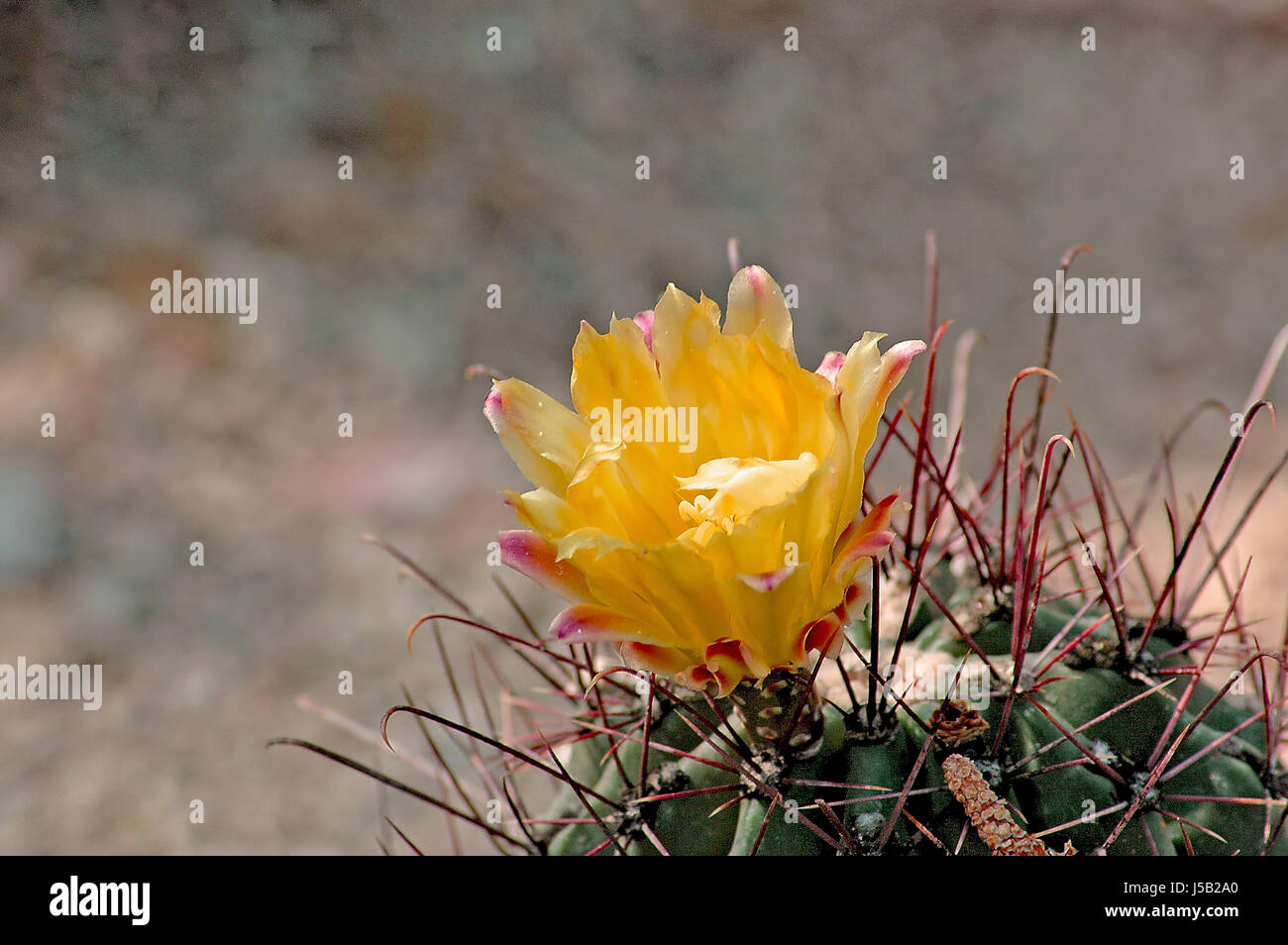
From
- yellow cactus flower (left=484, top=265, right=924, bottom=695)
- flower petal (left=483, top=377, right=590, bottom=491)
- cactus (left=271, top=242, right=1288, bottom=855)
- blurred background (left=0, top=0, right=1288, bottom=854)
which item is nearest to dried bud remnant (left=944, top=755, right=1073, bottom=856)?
cactus (left=271, top=242, right=1288, bottom=855)

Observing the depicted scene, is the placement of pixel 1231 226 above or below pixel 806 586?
above

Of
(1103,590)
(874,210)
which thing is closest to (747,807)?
(1103,590)

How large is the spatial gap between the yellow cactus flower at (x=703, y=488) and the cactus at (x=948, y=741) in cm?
2

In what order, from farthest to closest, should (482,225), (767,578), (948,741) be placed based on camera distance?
(482,225)
(948,741)
(767,578)

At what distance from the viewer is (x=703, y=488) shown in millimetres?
442

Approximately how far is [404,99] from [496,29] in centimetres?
19

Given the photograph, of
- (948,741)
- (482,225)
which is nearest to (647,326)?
(948,741)

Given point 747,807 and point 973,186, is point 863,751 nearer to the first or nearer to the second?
point 747,807

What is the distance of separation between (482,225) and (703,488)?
153cm

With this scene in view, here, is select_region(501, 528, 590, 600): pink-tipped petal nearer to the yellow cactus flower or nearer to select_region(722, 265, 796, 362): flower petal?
the yellow cactus flower

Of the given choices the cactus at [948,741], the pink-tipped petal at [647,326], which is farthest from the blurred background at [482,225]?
the pink-tipped petal at [647,326]

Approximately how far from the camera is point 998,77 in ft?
6.22

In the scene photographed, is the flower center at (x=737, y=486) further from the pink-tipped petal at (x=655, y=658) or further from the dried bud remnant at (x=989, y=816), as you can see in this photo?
the dried bud remnant at (x=989, y=816)

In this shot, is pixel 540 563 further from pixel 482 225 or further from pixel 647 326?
pixel 482 225
